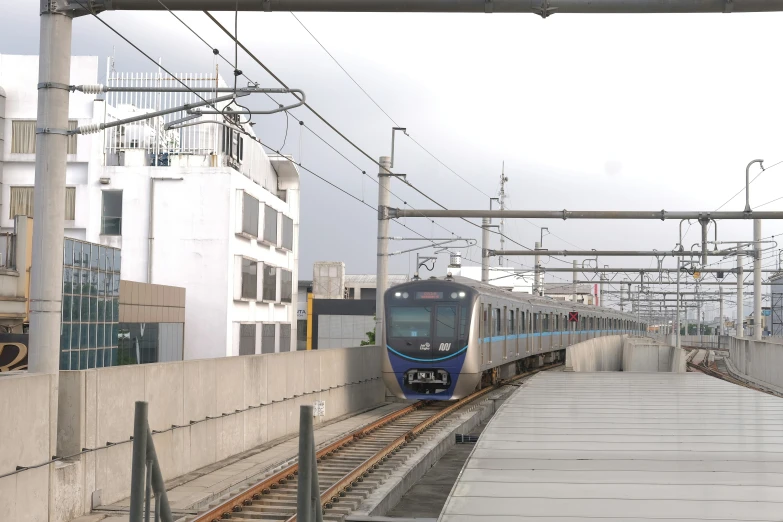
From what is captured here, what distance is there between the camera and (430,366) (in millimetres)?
21719

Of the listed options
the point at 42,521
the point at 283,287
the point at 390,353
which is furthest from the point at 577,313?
the point at 42,521

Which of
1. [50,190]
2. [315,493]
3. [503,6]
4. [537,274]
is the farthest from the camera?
[537,274]

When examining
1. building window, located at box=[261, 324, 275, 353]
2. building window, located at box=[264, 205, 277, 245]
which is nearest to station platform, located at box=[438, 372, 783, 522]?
building window, located at box=[261, 324, 275, 353]

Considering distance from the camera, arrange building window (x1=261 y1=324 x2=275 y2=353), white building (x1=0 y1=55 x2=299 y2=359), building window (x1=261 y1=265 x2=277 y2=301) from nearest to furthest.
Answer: white building (x1=0 y1=55 x2=299 y2=359)
building window (x1=261 y1=324 x2=275 y2=353)
building window (x1=261 y1=265 x2=277 y2=301)

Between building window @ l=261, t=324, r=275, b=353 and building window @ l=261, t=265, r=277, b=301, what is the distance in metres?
1.29

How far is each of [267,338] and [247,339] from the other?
316 cm

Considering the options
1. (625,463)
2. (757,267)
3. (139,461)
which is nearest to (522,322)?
(757,267)

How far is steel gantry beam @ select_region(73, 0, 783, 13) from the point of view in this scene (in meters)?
8.77

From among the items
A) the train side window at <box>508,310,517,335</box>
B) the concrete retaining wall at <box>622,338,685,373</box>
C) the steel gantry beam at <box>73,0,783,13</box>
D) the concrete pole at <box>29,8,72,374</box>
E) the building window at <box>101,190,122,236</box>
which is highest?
the building window at <box>101,190,122,236</box>

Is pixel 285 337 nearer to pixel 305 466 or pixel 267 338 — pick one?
pixel 267 338

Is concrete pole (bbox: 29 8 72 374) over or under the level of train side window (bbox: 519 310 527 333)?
over

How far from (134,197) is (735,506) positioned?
1417 inches

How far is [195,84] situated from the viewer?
41625 mm

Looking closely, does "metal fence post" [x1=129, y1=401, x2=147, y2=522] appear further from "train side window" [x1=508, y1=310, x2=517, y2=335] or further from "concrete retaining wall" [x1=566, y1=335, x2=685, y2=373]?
"concrete retaining wall" [x1=566, y1=335, x2=685, y2=373]
